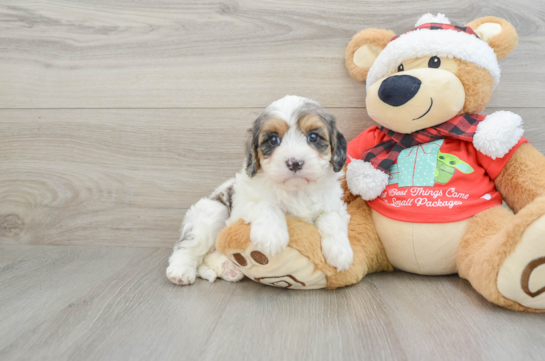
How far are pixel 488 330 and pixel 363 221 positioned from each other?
634mm

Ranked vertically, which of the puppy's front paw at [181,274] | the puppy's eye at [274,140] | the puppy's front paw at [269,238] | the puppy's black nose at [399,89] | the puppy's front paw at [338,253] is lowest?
the puppy's front paw at [181,274]

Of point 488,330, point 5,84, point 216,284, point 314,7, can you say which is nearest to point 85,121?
point 5,84

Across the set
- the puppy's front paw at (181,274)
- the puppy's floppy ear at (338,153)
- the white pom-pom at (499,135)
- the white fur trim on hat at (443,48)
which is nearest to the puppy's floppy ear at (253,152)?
the puppy's floppy ear at (338,153)

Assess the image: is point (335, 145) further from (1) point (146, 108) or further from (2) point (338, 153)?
(1) point (146, 108)

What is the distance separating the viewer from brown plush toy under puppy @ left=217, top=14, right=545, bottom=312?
142cm

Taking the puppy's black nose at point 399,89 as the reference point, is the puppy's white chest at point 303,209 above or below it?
below

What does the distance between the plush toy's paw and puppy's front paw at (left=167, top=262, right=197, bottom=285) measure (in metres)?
0.07

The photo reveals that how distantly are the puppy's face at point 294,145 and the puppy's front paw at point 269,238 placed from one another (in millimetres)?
170

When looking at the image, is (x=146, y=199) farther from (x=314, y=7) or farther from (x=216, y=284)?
(x=314, y=7)

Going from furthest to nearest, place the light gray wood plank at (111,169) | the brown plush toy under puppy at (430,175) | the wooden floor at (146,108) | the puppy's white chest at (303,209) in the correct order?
the light gray wood plank at (111,169)
the wooden floor at (146,108)
the puppy's white chest at (303,209)
the brown plush toy under puppy at (430,175)

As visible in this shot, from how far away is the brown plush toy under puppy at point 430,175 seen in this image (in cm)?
142

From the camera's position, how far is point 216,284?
166 centimetres

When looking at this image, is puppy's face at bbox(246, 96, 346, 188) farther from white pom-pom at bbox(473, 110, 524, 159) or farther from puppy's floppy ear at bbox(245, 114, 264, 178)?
white pom-pom at bbox(473, 110, 524, 159)

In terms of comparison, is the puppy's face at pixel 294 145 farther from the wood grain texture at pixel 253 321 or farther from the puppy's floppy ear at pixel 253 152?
the wood grain texture at pixel 253 321
